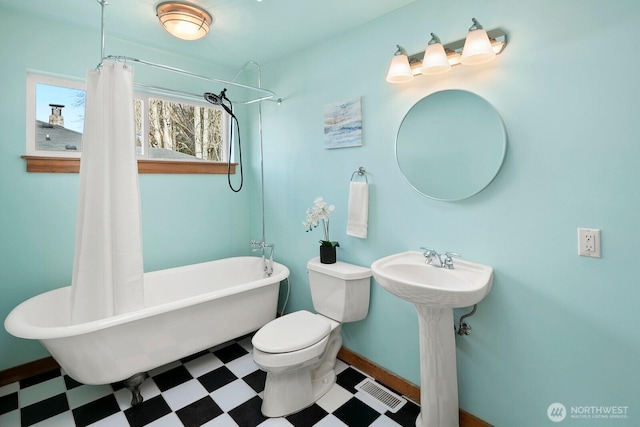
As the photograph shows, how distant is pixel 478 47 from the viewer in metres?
1.38

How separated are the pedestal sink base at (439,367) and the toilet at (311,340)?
1.83 feet

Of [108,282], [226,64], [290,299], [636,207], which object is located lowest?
[290,299]

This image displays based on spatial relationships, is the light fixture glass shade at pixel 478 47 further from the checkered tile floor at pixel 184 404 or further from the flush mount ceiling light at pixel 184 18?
the checkered tile floor at pixel 184 404

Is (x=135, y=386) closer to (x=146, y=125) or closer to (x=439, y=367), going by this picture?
(x=439, y=367)

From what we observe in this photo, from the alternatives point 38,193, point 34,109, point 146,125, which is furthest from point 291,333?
point 34,109

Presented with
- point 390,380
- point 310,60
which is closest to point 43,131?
point 310,60

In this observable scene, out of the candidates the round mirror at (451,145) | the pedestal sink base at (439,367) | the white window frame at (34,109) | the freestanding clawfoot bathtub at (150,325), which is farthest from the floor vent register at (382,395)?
the white window frame at (34,109)

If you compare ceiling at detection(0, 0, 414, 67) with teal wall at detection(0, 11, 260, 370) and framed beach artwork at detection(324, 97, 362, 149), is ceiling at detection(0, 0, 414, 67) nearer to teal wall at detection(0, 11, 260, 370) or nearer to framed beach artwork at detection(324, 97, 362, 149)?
teal wall at detection(0, 11, 260, 370)

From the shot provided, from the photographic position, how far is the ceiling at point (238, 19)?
1827 mm

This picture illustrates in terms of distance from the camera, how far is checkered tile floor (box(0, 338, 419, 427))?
168cm

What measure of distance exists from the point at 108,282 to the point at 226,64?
217 cm

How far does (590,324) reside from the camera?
1265 millimetres

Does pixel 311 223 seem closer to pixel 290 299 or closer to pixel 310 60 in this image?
pixel 290 299

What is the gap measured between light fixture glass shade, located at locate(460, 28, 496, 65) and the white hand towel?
0.91m
